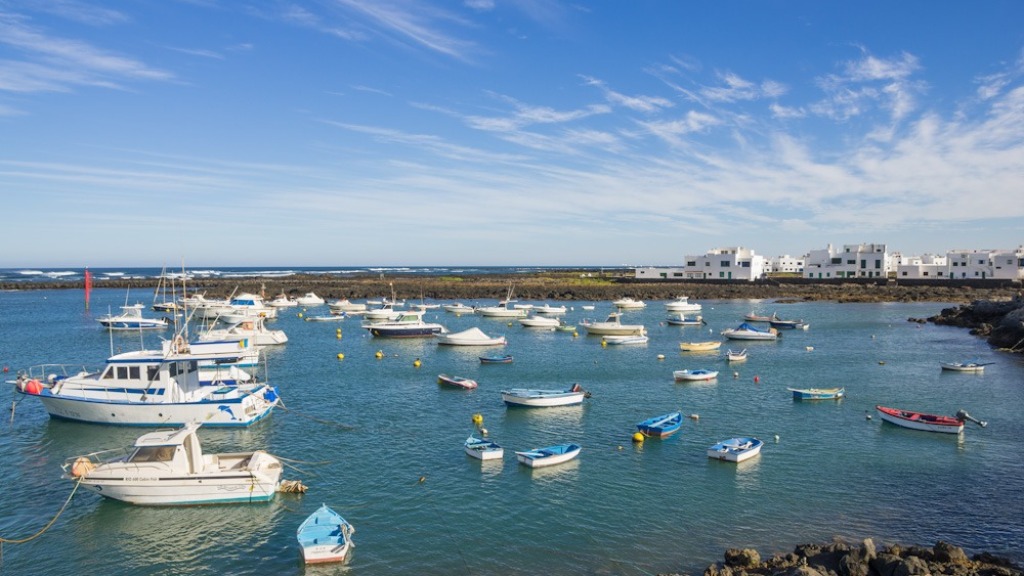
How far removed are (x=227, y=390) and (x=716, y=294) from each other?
10615 centimetres

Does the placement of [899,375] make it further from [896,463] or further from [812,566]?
[812,566]

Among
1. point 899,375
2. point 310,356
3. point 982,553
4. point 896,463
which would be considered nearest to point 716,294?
point 899,375

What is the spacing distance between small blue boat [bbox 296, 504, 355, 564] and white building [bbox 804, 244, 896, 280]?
474 ft

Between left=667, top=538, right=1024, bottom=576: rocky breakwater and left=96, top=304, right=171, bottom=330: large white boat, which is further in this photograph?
left=96, top=304, right=171, bottom=330: large white boat

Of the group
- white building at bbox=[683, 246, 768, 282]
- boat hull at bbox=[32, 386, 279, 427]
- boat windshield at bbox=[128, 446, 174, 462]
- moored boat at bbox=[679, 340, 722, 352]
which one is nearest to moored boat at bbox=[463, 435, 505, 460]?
boat windshield at bbox=[128, 446, 174, 462]

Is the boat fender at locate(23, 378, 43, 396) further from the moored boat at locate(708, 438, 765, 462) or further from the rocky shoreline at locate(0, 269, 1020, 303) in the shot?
the rocky shoreline at locate(0, 269, 1020, 303)

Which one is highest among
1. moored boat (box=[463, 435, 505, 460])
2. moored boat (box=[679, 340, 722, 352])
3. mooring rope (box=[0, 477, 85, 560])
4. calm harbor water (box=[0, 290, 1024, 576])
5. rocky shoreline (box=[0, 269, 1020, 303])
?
rocky shoreline (box=[0, 269, 1020, 303])

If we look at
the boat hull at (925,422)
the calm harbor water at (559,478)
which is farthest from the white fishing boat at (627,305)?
the boat hull at (925,422)

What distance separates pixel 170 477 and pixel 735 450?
20899mm

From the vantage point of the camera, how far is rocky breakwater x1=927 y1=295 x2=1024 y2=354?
5728cm

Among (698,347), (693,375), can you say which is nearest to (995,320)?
(698,347)

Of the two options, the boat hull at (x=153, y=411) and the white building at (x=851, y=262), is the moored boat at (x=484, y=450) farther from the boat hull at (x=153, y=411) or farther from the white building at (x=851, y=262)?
the white building at (x=851, y=262)

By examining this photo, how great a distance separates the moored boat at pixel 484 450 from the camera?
26.6 metres

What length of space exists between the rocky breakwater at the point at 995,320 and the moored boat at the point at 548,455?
159ft
